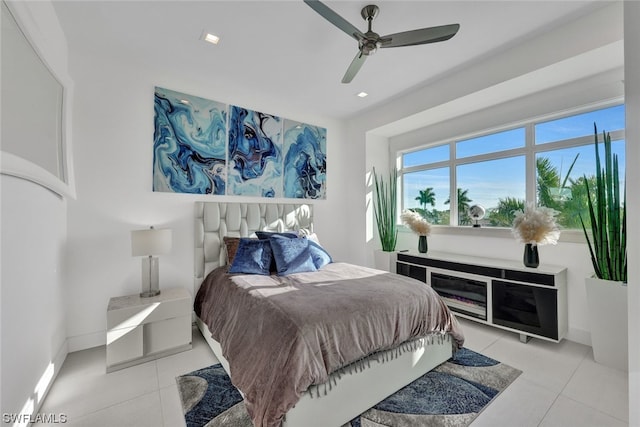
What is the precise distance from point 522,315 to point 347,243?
2.49m

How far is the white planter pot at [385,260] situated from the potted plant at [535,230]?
1.57 metres

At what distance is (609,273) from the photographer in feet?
7.25

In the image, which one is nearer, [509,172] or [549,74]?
[549,74]

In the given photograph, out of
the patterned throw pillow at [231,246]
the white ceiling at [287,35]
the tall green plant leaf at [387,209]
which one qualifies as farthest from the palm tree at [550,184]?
the patterned throw pillow at [231,246]

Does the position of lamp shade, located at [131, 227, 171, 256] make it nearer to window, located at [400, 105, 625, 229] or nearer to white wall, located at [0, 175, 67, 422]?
white wall, located at [0, 175, 67, 422]

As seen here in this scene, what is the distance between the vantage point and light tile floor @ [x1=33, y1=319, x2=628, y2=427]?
1649mm

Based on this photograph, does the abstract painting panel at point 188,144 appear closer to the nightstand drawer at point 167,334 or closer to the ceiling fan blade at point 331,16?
the nightstand drawer at point 167,334

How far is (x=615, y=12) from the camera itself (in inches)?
79.0

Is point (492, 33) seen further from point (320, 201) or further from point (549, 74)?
point (320, 201)

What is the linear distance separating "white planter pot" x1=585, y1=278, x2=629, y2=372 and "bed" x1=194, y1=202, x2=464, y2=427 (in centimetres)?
115

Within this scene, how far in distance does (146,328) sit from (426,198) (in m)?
3.97

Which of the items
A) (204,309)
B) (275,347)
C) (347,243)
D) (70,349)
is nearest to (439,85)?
(347,243)

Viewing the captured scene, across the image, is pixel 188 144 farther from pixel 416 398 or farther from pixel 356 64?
pixel 416 398

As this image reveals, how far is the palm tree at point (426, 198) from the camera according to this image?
406 centimetres
